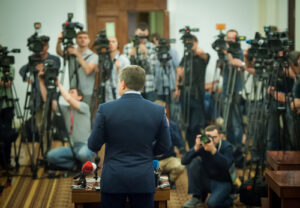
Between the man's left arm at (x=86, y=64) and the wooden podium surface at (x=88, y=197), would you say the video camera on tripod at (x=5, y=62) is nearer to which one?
the man's left arm at (x=86, y=64)

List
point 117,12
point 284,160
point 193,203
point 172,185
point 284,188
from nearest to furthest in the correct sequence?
point 284,188 → point 284,160 → point 193,203 → point 172,185 → point 117,12

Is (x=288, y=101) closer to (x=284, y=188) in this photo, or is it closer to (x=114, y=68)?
(x=284, y=188)

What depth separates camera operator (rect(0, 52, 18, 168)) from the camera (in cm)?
476

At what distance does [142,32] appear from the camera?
5.61m

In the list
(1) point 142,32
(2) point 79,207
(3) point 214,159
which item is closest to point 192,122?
(1) point 142,32

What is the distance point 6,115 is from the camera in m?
5.11

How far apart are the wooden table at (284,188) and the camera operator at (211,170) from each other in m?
0.67

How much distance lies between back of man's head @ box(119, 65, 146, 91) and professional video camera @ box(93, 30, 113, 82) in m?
2.48

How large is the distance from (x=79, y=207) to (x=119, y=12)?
5375 mm

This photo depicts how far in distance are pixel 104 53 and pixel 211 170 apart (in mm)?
1736

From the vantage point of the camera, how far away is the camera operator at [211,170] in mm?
3908

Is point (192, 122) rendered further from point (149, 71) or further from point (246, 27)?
point (246, 27)

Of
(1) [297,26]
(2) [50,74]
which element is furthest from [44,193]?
(1) [297,26]

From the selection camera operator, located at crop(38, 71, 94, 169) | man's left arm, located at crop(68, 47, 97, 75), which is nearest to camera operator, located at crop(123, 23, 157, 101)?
man's left arm, located at crop(68, 47, 97, 75)
